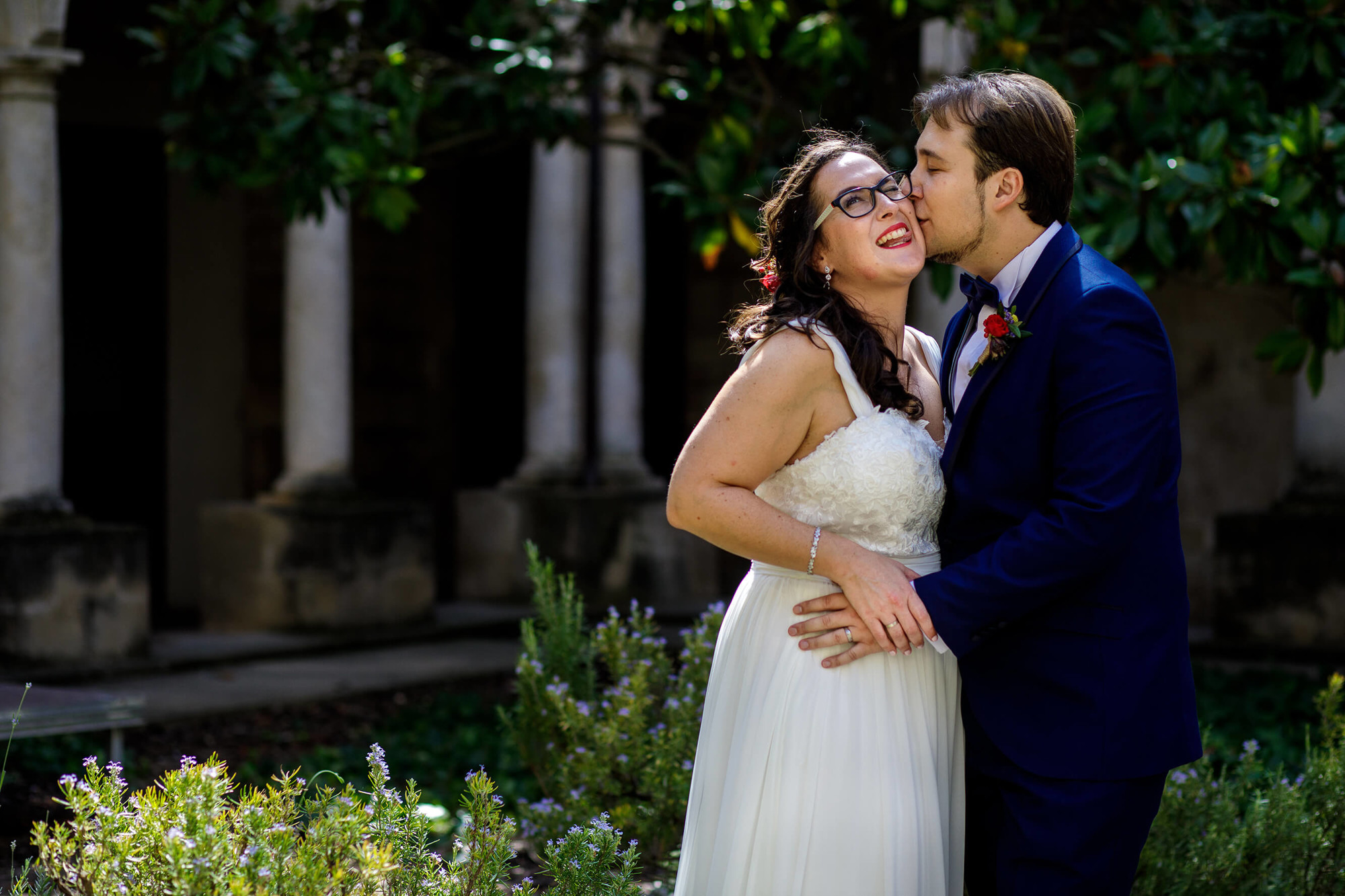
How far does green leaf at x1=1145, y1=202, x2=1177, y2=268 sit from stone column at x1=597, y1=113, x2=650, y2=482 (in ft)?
22.1

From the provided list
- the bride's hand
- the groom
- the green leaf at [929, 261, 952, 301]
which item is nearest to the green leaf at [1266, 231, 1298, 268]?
the green leaf at [929, 261, 952, 301]

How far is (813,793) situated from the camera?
8.85 ft

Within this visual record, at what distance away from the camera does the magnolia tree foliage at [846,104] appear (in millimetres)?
4902

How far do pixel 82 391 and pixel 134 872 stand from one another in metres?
9.91

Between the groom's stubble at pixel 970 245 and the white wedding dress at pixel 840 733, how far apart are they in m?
0.29

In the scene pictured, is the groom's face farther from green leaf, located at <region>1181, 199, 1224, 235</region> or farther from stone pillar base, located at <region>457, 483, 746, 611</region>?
stone pillar base, located at <region>457, 483, 746, 611</region>

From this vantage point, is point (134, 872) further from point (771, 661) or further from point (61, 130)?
point (61, 130)

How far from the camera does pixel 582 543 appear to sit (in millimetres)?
11078

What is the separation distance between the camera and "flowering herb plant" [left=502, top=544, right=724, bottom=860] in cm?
404

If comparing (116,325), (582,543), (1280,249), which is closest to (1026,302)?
(1280,249)

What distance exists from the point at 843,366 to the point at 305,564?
25.8 feet

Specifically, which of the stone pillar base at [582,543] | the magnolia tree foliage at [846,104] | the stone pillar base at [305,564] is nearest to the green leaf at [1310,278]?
the magnolia tree foliage at [846,104]

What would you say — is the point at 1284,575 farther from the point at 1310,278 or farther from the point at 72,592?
the point at 72,592


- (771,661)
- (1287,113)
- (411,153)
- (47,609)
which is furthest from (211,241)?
(771,661)
